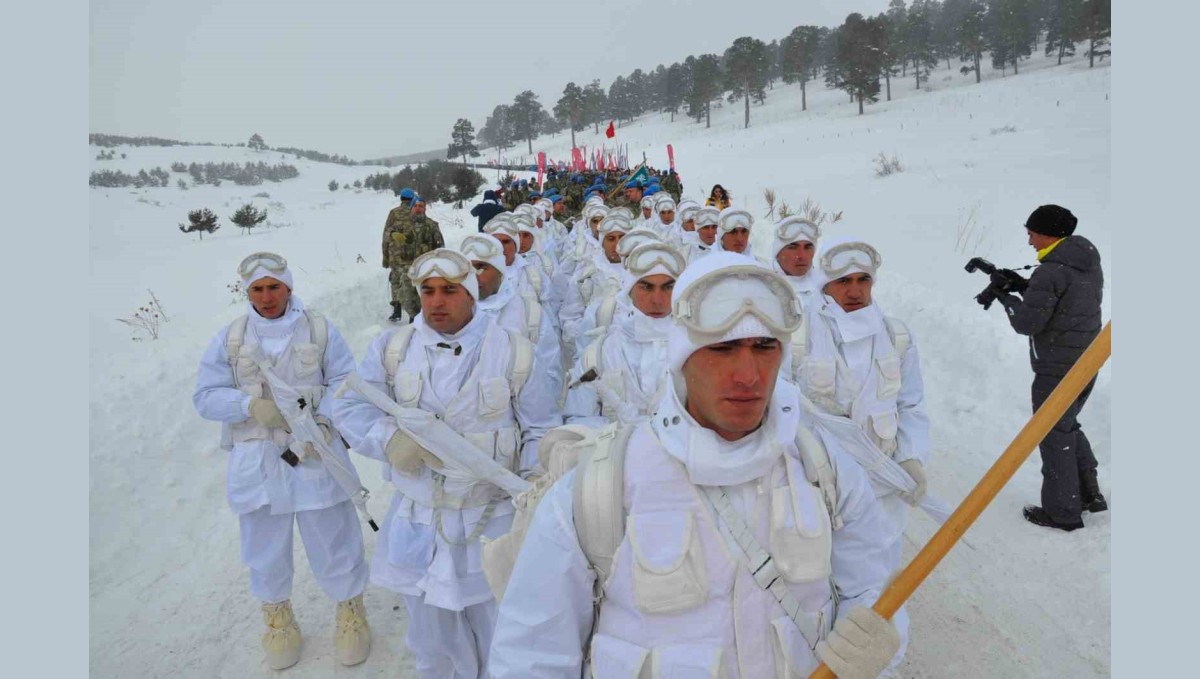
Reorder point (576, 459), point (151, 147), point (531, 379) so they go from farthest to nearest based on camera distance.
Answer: point (151, 147) → point (531, 379) → point (576, 459)

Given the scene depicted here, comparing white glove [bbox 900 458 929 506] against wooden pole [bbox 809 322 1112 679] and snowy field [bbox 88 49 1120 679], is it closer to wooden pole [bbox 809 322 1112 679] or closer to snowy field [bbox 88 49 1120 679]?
snowy field [bbox 88 49 1120 679]

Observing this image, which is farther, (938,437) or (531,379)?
(938,437)

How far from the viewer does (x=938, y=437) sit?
6.52m

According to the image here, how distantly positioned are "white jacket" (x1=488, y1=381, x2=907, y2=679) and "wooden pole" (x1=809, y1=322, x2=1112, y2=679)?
0.20m

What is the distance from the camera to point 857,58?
146ft

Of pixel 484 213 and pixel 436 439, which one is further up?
pixel 484 213

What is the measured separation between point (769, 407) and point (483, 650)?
269 centimetres

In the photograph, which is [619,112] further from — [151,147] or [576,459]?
[576,459]

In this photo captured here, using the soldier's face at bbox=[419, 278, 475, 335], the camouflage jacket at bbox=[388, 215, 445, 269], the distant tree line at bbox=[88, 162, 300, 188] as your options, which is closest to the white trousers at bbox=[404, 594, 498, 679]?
the soldier's face at bbox=[419, 278, 475, 335]

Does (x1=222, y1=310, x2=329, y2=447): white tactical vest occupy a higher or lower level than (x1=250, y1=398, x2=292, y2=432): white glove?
higher

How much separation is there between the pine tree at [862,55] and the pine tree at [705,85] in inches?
480

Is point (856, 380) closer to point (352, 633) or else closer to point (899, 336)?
point (899, 336)

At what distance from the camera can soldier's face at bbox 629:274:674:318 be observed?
395cm

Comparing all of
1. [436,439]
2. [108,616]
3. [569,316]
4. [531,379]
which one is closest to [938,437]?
[569,316]
